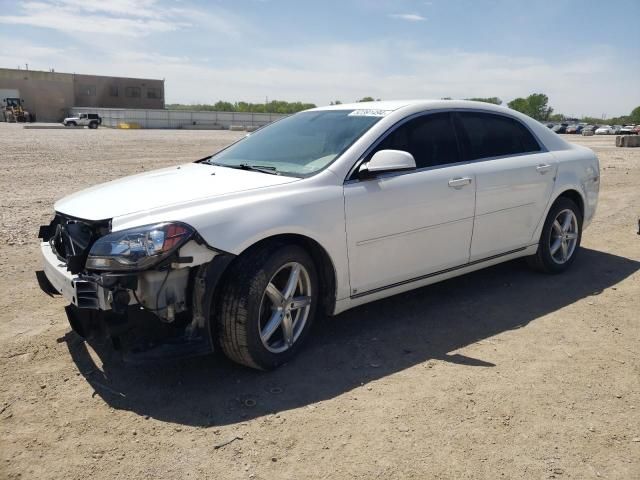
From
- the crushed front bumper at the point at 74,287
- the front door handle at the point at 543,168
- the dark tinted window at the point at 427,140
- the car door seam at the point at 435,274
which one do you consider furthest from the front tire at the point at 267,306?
the front door handle at the point at 543,168

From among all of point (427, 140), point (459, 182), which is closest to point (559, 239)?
point (459, 182)

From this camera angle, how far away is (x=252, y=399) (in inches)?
130

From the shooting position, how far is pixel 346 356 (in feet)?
12.7

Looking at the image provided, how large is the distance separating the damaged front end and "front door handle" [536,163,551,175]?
3.33 meters

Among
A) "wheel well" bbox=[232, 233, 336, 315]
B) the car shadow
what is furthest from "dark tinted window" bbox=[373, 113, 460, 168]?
the car shadow

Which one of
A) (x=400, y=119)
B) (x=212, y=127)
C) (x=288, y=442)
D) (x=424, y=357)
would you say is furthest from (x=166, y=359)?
(x=212, y=127)

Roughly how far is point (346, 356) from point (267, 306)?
68cm

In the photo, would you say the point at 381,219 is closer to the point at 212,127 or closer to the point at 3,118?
the point at 212,127

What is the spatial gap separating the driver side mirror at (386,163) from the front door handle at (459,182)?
614 mm

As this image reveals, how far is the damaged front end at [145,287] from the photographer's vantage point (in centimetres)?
310

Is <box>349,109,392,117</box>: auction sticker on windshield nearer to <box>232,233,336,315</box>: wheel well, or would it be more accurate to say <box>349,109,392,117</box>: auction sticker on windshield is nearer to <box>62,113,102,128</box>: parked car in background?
<box>232,233,336,315</box>: wheel well

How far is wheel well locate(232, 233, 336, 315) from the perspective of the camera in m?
3.67

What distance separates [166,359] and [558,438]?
214cm

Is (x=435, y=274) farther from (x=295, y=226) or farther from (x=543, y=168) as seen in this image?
(x=543, y=168)
